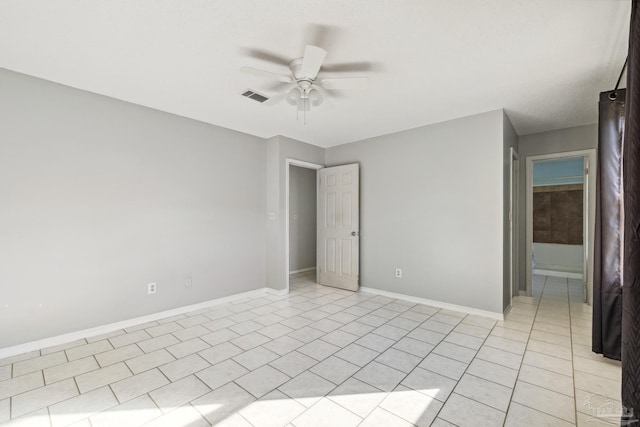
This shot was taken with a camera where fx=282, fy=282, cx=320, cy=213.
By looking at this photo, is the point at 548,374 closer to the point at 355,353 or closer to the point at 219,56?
the point at 355,353

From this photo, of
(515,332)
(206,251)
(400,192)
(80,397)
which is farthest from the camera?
(400,192)

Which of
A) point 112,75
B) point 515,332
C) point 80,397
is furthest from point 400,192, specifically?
point 80,397

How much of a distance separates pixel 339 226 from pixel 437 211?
65.8 inches

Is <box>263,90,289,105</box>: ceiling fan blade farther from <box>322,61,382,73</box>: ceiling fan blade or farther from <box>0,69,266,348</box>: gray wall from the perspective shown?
<box>0,69,266,348</box>: gray wall

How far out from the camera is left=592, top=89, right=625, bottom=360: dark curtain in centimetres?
233

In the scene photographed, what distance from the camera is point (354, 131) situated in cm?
435

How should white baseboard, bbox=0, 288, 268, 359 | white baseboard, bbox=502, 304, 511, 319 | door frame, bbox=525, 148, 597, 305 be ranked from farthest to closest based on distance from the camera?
1. door frame, bbox=525, 148, 597, 305
2. white baseboard, bbox=502, 304, 511, 319
3. white baseboard, bbox=0, 288, 268, 359

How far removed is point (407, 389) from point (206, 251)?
2.99m

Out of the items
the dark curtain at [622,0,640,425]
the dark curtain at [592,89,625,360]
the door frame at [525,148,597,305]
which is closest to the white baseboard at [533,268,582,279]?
the door frame at [525,148,597,305]

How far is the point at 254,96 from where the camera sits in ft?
10.1

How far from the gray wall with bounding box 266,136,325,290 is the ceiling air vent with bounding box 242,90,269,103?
1379mm

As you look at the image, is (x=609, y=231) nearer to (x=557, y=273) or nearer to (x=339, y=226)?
(x=339, y=226)

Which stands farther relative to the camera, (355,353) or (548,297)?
(548,297)

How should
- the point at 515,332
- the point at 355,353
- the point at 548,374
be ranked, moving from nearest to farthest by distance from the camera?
1. the point at 548,374
2. the point at 355,353
3. the point at 515,332
